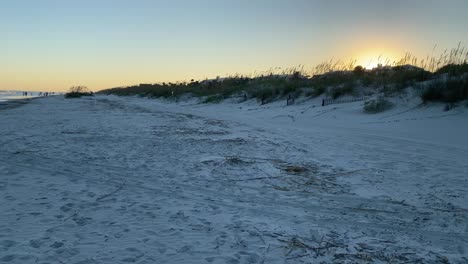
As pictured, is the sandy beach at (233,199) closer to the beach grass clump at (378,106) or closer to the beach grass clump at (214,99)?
the beach grass clump at (378,106)

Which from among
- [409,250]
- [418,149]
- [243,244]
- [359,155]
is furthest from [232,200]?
[418,149]

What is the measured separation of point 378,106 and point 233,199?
26.1 feet

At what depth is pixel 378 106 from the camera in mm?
10742

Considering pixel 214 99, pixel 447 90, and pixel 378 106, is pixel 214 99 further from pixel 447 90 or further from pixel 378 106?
pixel 447 90

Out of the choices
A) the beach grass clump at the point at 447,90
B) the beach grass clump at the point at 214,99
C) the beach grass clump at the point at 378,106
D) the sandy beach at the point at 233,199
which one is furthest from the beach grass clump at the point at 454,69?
the beach grass clump at the point at 214,99

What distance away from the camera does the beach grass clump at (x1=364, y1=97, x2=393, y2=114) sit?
10.7m

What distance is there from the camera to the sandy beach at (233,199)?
A: 2.88 m

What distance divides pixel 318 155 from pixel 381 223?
2.86m

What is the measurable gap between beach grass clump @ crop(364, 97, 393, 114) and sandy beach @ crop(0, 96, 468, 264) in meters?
2.83

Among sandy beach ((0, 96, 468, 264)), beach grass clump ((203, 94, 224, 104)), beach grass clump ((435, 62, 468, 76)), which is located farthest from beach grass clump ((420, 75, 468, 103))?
beach grass clump ((203, 94, 224, 104))

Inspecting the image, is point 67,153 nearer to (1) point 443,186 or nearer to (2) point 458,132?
(1) point 443,186

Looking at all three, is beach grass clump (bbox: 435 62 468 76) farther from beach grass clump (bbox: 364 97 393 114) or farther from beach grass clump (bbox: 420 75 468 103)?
beach grass clump (bbox: 364 97 393 114)

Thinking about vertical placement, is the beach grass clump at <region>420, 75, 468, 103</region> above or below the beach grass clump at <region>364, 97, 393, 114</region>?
above

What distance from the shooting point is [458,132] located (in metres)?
7.79
